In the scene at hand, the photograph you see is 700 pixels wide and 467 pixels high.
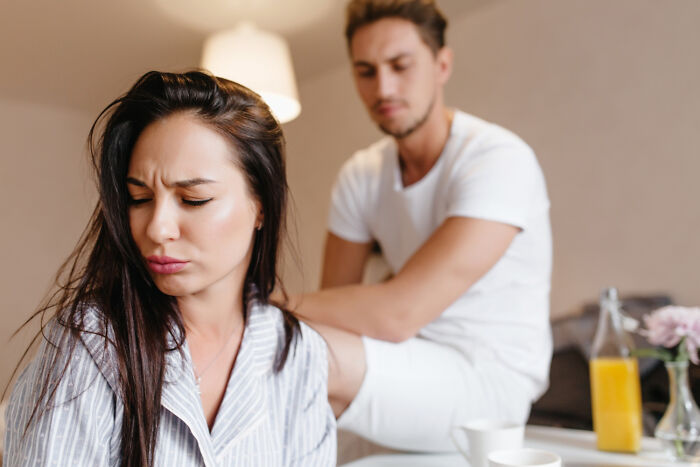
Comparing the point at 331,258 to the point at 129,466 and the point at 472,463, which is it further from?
the point at 129,466

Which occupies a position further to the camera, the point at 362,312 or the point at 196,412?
the point at 362,312

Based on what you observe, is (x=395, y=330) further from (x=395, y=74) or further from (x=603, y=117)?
(x=603, y=117)

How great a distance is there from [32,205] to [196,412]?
0.46m

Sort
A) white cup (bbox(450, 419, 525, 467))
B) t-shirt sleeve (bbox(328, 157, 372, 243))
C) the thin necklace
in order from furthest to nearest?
t-shirt sleeve (bbox(328, 157, 372, 243)) → white cup (bbox(450, 419, 525, 467)) → the thin necklace

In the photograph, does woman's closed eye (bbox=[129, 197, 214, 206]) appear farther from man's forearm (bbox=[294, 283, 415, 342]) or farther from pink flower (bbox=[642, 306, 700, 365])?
pink flower (bbox=[642, 306, 700, 365])

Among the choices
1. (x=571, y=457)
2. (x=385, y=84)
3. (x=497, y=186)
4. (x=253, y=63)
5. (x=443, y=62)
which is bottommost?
(x=571, y=457)

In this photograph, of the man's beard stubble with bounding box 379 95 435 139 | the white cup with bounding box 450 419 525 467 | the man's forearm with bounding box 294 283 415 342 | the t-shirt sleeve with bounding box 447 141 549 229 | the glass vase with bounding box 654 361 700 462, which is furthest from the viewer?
the man's beard stubble with bounding box 379 95 435 139

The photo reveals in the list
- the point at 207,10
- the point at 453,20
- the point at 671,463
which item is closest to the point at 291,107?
the point at 207,10

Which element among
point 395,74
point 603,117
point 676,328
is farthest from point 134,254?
point 603,117

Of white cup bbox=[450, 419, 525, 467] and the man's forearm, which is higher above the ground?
the man's forearm

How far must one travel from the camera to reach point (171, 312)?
0.76m

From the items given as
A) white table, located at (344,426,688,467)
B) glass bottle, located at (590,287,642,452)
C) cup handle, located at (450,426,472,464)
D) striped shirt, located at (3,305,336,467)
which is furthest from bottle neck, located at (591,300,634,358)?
striped shirt, located at (3,305,336,467)

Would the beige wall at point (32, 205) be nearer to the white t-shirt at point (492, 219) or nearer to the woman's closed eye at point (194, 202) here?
the woman's closed eye at point (194, 202)

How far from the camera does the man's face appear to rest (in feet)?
4.82
